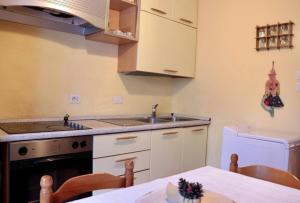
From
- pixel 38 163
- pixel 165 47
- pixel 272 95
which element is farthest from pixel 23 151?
pixel 272 95

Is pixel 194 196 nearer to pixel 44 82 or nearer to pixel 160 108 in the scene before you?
pixel 44 82

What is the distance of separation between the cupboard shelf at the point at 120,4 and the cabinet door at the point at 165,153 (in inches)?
49.6

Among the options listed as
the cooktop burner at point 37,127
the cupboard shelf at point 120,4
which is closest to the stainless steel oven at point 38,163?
the cooktop burner at point 37,127

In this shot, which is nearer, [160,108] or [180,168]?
[180,168]

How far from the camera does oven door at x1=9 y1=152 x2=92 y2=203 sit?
158 cm

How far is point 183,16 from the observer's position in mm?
2906

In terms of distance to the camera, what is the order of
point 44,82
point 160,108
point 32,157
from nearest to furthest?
point 32,157
point 44,82
point 160,108

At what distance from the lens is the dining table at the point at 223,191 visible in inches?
36.0

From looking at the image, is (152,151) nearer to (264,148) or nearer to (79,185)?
(264,148)

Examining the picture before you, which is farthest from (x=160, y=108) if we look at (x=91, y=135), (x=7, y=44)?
(x=7, y=44)

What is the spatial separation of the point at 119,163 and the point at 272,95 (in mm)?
1542

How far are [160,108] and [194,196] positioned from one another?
8.19 ft

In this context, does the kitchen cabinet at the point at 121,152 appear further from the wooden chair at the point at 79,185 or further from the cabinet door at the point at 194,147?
the wooden chair at the point at 79,185

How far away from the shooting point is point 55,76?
2312mm
